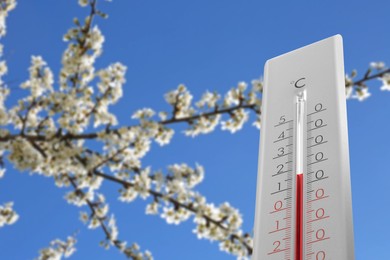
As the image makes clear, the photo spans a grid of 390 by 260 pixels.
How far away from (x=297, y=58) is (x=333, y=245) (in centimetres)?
74

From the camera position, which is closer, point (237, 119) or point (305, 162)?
point (305, 162)

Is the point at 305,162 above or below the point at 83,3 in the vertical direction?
below

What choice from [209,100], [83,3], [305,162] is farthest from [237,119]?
[305,162]

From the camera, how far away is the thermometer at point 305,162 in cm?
153

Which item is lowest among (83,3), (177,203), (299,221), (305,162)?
(299,221)

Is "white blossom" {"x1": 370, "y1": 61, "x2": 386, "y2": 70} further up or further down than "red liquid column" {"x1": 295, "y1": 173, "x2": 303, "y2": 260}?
further up

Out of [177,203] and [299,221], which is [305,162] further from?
[177,203]

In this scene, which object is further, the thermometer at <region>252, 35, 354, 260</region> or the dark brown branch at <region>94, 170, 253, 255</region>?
the dark brown branch at <region>94, 170, 253, 255</region>

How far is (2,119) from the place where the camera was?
4812mm

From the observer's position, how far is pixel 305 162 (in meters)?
1.66

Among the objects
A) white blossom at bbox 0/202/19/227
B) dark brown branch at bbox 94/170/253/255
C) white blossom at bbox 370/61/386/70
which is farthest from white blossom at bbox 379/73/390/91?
white blossom at bbox 0/202/19/227

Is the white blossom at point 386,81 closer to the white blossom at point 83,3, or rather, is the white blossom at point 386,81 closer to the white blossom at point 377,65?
the white blossom at point 377,65

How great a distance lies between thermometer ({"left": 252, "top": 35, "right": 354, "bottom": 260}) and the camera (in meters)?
Answer: 1.53

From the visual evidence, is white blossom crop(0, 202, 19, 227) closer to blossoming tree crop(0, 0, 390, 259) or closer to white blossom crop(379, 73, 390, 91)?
blossoming tree crop(0, 0, 390, 259)
